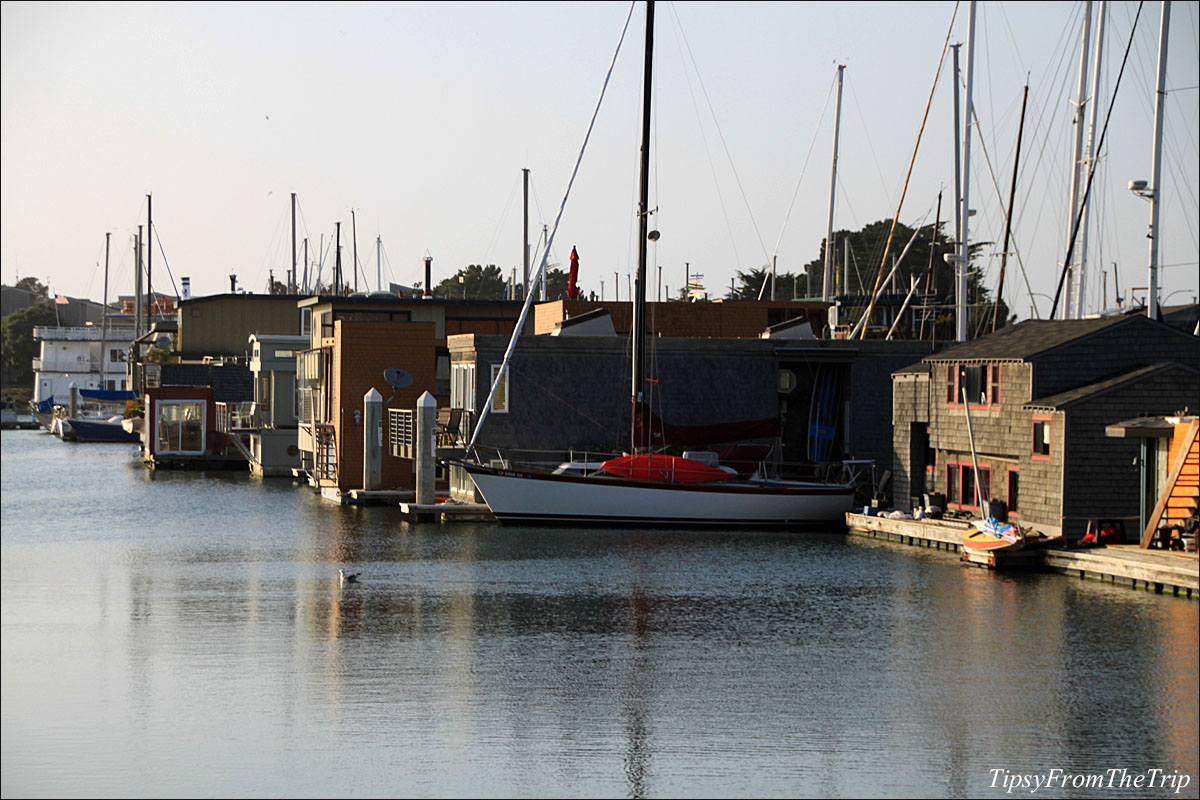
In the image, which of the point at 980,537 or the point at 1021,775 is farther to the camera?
the point at 980,537

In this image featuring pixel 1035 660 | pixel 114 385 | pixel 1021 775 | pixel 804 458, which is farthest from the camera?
pixel 114 385

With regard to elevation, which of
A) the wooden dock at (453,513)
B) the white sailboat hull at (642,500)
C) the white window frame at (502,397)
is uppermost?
the white window frame at (502,397)

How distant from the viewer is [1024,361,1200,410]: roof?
35.1 metres

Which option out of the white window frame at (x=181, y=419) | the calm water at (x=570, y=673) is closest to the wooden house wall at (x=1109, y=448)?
the calm water at (x=570, y=673)

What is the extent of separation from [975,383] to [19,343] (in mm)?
126722

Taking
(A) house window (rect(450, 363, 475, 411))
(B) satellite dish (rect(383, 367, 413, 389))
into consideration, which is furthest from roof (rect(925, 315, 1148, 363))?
(B) satellite dish (rect(383, 367, 413, 389))

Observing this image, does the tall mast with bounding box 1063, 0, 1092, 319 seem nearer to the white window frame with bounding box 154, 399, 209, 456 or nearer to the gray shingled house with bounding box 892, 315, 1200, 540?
the gray shingled house with bounding box 892, 315, 1200, 540

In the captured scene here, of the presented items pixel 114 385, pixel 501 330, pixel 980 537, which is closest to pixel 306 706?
pixel 980 537

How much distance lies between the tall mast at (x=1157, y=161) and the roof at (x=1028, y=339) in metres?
2.34

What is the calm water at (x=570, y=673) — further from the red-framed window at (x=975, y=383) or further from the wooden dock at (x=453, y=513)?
the wooden dock at (x=453, y=513)

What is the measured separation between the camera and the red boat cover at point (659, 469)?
143 feet

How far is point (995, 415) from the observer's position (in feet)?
127

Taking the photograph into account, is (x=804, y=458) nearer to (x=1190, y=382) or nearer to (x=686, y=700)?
(x=1190, y=382)

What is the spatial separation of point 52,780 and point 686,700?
9631 millimetres
